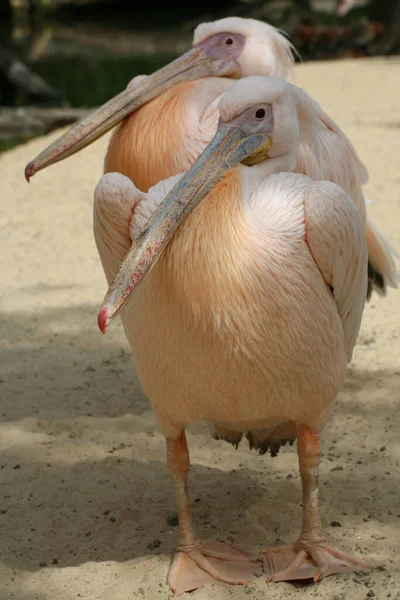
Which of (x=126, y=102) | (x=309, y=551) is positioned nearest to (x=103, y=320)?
(x=309, y=551)

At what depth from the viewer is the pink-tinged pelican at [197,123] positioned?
3.62m

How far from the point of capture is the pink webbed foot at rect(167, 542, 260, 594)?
274 cm

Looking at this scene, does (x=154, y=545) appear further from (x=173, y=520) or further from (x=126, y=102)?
(x=126, y=102)

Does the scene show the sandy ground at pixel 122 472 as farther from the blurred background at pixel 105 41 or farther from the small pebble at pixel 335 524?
the blurred background at pixel 105 41

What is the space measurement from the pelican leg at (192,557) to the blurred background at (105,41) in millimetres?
7970

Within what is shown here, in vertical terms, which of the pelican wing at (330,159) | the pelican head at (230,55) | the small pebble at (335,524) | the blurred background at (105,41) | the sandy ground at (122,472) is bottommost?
the blurred background at (105,41)

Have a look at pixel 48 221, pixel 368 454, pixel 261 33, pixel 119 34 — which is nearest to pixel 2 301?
pixel 48 221

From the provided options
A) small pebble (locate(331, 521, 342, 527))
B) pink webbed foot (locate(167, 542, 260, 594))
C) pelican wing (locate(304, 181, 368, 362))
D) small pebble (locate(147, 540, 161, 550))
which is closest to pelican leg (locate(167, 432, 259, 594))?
pink webbed foot (locate(167, 542, 260, 594))

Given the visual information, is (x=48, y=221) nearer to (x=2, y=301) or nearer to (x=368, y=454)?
(x=2, y=301)

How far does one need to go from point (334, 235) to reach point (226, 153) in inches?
15.5

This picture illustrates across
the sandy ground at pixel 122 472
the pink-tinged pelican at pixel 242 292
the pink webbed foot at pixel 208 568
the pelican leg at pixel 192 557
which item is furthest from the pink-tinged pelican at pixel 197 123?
the pink webbed foot at pixel 208 568

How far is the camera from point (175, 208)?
7.81ft

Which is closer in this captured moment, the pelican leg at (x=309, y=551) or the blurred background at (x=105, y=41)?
the pelican leg at (x=309, y=551)

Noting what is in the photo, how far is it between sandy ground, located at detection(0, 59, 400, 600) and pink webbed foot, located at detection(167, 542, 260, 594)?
42mm
